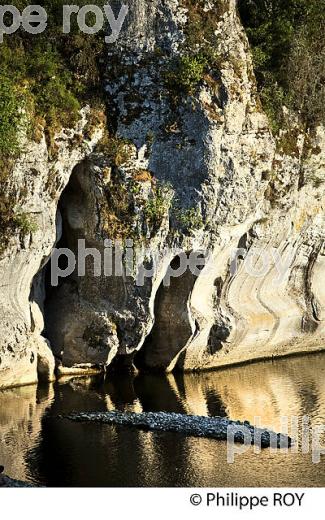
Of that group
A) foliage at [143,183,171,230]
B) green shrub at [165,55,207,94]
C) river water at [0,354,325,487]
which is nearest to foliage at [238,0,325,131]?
green shrub at [165,55,207,94]

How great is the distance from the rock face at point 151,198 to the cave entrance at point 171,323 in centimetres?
5

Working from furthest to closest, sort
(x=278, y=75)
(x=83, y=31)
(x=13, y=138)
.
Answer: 1. (x=278, y=75)
2. (x=83, y=31)
3. (x=13, y=138)

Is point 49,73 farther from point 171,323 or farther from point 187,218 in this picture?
point 171,323

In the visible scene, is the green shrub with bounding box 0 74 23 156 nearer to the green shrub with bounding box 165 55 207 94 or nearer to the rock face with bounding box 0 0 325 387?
the rock face with bounding box 0 0 325 387

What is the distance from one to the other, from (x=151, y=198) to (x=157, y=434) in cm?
968

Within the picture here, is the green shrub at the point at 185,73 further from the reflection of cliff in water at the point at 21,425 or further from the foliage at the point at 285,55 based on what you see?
Result: the reflection of cliff in water at the point at 21,425

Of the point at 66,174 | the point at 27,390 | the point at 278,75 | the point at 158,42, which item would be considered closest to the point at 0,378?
the point at 27,390

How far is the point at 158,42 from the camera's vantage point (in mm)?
34375

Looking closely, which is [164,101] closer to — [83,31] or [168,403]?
[83,31]

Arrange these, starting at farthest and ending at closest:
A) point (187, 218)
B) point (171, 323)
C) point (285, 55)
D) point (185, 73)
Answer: point (285, 55) → point (171, 323) → point (187, 218) → point (185, 73)

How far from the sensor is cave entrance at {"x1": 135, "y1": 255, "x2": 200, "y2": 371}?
35.4 meters

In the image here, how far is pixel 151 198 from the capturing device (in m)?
34.0

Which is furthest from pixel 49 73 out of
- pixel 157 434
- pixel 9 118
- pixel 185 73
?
pixel 157 434

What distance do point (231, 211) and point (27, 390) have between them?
9160 millimetres
